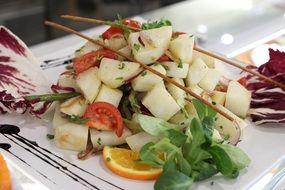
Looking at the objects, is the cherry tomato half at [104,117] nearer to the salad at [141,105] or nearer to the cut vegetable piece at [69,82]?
the salad at [141,105]

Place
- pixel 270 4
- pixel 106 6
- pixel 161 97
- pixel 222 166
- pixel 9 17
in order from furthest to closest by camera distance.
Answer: pixel 106 6, pixel 9 17, pixel 270 4, pixel 161 97, pixel 222 166

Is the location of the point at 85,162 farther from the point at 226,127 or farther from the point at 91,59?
the point at 226,127

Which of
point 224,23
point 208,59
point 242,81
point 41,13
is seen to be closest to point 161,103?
point 208,59

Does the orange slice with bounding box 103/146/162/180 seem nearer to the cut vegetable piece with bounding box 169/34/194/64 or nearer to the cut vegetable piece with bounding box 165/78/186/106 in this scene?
the cut vegetable piece with bounding box 165/78/186/106

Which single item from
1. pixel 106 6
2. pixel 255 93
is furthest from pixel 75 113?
pixel 106 6

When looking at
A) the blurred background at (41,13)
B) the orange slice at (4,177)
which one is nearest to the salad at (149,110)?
the orange slice at (4,177)

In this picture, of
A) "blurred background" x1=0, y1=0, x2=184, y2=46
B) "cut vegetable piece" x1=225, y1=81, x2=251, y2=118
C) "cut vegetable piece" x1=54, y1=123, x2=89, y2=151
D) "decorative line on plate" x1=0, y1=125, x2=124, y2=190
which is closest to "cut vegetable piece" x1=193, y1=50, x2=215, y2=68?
"cut vegetable piece" x1=225, y1=81, x2=251, y2=118

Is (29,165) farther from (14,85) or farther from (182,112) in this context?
(182,112)
